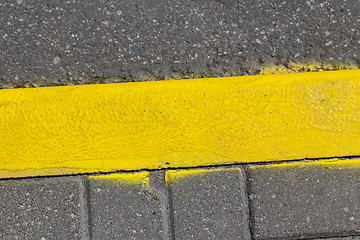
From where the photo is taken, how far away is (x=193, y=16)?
1439 mm

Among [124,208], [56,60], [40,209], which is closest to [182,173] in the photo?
[124,208]

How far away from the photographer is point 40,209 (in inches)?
55.1

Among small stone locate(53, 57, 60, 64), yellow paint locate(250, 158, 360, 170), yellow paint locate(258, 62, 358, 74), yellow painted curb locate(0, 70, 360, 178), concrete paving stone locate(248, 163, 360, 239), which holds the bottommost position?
concrete paving stone locate(248, 163, 360, 239)

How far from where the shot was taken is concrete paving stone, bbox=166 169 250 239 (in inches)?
55.2

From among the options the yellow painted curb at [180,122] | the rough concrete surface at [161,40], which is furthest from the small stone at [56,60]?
the yellow painted curb at [180,122]

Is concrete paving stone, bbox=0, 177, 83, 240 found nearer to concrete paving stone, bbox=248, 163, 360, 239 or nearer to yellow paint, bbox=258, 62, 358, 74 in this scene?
concrete paving stone, bbox=248, 163, 360, 239

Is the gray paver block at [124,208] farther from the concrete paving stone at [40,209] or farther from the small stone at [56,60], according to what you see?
the small stone at [56,60]

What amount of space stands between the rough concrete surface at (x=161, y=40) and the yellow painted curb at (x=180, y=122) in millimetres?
96

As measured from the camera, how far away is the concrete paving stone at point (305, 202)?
1396 millimetres

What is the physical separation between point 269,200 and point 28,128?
48.1 inches

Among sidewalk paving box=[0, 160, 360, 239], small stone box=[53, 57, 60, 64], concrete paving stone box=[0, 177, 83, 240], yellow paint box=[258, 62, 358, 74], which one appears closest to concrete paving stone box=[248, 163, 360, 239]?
sidewalk paving box=[0, 160, 360, 239]

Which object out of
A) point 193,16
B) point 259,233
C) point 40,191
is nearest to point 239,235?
point 259,233

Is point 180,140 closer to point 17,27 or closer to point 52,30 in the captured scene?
point 52,30

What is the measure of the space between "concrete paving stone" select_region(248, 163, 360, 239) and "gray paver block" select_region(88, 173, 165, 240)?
1.61ft
